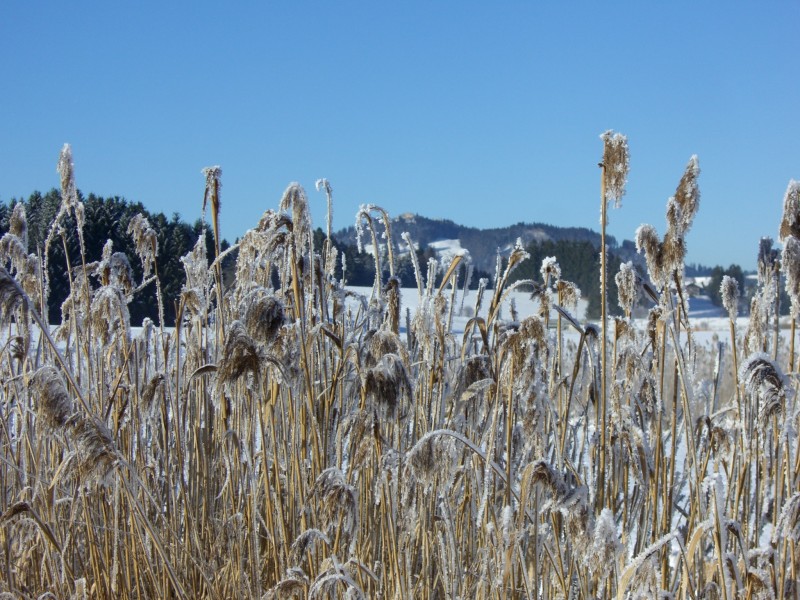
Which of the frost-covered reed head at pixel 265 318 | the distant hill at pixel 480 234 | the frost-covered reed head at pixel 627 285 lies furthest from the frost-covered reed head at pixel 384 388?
the distant hill at pixel 480 234

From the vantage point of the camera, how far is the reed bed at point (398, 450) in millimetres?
1403

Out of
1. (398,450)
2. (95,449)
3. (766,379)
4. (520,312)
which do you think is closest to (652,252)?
(766,379)

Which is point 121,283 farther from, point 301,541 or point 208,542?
point 301,541

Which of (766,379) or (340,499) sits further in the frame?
(340,499)

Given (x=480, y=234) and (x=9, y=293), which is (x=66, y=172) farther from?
(x=480, y=234)

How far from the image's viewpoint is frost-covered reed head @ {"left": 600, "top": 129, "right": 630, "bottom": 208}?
133 cm

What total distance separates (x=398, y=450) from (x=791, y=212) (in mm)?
990

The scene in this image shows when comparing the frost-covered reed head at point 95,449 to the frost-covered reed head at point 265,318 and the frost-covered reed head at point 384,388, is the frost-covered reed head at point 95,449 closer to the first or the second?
the frost-covered reed head at point 265,318

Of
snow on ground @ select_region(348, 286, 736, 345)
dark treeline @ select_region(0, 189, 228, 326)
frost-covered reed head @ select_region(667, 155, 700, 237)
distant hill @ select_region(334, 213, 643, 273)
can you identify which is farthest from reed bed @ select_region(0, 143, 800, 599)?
distant hill @ select_region(334, 213, 643, 273)

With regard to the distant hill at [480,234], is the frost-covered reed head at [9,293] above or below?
below

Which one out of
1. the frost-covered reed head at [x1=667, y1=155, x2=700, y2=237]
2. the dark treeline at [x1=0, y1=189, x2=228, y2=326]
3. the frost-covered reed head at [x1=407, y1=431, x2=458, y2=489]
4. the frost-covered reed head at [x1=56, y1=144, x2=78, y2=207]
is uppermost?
the dark treeline at [x1=0, y1=189, x2=228, y2=326]

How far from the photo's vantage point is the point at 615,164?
1.33 metres

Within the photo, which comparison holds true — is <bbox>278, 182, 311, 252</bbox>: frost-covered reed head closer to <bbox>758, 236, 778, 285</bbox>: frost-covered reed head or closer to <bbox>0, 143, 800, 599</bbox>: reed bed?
<bbox>0, 143, 800, 599</bbox>: reed bed

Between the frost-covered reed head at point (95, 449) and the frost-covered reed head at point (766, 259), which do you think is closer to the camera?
the frost-covered reed head at point (95, 449)
